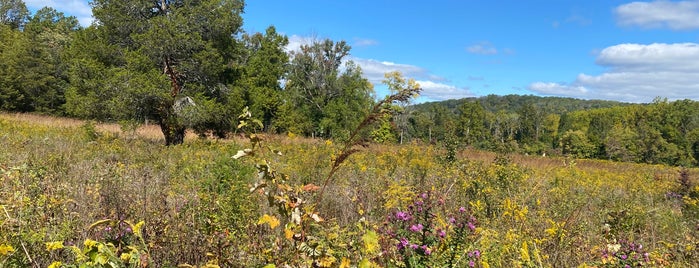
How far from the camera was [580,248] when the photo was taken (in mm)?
3316

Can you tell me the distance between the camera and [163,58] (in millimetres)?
13062

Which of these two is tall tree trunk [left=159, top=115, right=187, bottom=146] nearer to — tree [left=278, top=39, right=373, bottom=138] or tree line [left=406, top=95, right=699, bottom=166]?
tree [left=278, top=39, right=373, bottom=138]

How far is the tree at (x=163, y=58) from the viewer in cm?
1245

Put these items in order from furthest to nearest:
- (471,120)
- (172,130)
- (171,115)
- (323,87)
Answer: (471,120), (323,87), (172,130), (171,115)

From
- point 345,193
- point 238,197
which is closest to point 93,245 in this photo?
point 238,197

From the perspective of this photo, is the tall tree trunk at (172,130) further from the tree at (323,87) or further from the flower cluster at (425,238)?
the tree at (323,87)

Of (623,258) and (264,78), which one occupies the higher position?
(264,78)

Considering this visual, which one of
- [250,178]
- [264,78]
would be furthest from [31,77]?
[250,178]

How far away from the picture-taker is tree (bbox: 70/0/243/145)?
12.5 meters

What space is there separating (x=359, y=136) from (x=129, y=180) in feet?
12.7

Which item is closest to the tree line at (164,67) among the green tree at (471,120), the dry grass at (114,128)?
the dry grass at (114,128)

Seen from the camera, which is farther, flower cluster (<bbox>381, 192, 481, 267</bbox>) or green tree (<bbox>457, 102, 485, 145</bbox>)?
green tree (<bbox>457, 102, 485, 145</bbox>)

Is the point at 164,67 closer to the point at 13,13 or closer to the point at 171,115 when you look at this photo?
the point at 171,115

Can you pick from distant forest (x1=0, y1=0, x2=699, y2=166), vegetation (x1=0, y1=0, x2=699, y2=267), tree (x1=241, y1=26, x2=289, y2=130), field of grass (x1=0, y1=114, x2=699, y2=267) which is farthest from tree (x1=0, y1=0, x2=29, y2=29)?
field of grass (x1=0, y1=114, x2=699, y2=267)
